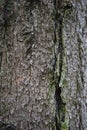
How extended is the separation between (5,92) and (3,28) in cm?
27

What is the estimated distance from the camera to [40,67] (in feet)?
4.28

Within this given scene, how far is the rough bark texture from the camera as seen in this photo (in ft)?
4.22

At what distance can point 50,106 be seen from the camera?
50.5 inches

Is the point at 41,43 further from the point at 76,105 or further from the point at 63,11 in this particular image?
the point at 76,105

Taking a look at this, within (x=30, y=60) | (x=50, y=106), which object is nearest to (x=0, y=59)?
(x=30, y=60)

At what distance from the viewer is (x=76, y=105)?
→ 1.33 metres

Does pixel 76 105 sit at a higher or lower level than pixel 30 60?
lower

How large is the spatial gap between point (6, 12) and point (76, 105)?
0.50 metres

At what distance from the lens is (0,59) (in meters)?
1.33

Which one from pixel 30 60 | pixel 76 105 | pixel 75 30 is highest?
pixel 75 30

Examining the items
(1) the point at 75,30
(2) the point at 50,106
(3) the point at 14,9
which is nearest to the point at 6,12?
(3) the point at 14,9

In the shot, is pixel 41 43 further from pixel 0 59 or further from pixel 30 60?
pixel 0 59

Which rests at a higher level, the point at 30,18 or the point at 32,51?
the point at 30,18

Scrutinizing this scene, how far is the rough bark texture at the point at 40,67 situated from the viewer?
1287mm
